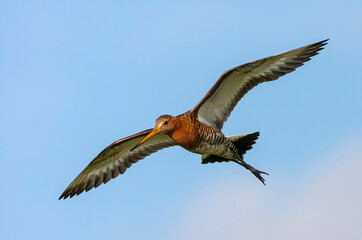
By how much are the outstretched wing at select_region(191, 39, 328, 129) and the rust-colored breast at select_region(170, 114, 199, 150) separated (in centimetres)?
49

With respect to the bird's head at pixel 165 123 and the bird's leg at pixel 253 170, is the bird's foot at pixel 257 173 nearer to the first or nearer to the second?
the bird's leg at pixel 253 170

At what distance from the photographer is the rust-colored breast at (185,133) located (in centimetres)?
1120

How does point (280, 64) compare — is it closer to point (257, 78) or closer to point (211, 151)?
point (257, 78)

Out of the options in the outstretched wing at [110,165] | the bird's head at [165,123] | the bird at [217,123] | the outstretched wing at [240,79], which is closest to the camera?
the bird's head at [165,123]

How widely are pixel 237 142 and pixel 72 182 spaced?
365cm

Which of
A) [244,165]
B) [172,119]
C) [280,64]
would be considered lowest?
[244,165]

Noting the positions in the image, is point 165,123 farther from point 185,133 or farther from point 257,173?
point 257,173

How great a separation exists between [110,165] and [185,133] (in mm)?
2683

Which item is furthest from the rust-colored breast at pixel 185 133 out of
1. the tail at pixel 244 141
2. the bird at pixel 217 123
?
the tail at pixel 244 141

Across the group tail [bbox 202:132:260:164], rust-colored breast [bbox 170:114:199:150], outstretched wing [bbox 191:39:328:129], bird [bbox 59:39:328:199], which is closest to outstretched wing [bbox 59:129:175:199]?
bird [bbox 59:39:328:199]

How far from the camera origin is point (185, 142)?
11.2 meters

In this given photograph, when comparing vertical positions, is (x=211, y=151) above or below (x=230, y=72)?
below

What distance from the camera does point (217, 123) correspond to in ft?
40.1

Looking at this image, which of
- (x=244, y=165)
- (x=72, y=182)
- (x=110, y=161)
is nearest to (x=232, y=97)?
(x=244, y=165)
